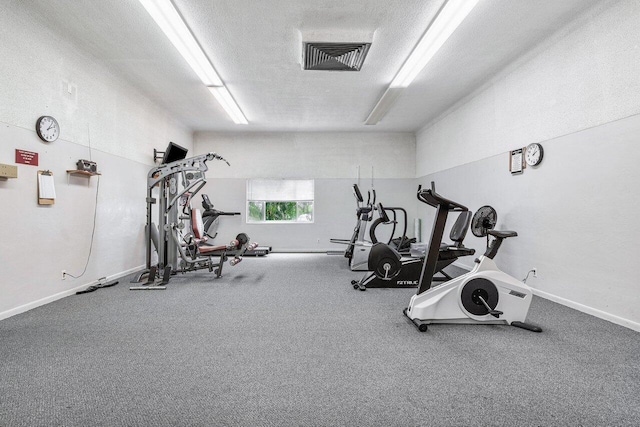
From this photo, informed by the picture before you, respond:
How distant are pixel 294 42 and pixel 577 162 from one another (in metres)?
3.31

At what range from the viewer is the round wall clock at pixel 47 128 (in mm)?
2957

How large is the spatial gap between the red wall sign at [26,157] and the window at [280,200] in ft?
14.4

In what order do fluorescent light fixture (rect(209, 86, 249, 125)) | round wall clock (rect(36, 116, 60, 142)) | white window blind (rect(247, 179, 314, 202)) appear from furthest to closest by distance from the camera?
white window blind (rect(247, 179, 314, 202)), fluorescent light fixture (rect(209, 86, 249, 125)), round wall clock (rect(36, 116, 60, 142))

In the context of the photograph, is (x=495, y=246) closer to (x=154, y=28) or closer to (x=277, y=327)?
(x=277, y=327)

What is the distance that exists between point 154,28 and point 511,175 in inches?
184

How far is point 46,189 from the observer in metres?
3.01

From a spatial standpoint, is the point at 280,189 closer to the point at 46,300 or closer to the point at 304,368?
the point at 46,300

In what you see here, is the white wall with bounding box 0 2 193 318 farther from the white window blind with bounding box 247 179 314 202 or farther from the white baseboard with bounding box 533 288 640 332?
the white baseboard with bounding box 533 288 640 332

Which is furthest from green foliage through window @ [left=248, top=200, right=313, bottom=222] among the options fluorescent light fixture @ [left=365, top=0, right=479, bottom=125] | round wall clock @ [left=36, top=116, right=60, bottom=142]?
round wall clock @ [left=36, top=116, right=60, bottom=142]

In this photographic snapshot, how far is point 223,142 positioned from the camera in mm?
7082

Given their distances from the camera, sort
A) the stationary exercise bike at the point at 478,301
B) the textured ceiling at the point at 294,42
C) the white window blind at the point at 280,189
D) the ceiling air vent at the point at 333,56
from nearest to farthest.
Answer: the stationary exercise bike at the point at 478,301 < the textured ceiling at the point at 294,42 < the ceiling air vent at the point at 333,56 < the white window blind at the point at 280,189

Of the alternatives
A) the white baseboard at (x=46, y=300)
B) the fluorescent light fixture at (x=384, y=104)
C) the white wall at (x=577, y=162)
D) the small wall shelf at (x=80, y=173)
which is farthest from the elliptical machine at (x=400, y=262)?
the small wall shelf at (x=80, y=173)

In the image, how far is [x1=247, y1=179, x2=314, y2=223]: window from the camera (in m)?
7.23

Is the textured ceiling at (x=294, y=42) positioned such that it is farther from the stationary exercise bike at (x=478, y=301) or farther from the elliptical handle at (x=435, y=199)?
the stationary exercise bike at (x=478, y=301)
